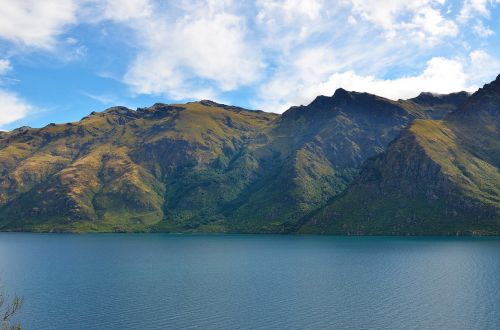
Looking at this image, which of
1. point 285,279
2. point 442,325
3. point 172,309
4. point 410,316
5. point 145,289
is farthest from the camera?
point 285,279

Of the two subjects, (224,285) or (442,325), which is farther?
(224,285)

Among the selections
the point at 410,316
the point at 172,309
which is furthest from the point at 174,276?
the point at 410,316

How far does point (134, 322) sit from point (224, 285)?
6006 cm

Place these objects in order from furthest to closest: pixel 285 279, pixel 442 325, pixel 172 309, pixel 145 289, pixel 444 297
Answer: pixel 285 279
pixel 145 289
pixel 444 297
pixel 172 309
pixel 442 325

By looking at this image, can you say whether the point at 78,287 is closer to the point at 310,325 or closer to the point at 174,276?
the point at 174,276

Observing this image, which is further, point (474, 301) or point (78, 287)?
point (78, 287)

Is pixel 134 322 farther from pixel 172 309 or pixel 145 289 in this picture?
pixel 145 289

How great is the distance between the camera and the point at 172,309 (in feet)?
428

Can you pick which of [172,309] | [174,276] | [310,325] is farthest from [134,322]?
[174,276]

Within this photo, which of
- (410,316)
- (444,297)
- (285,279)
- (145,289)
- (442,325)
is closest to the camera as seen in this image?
(442,325)

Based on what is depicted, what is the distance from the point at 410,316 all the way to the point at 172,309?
215 ft

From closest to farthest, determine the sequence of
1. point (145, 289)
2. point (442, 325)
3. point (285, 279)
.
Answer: point (442, 325)
point (145, 289)
point (285, 279)

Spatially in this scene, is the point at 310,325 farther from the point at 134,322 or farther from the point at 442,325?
the point at 134,322

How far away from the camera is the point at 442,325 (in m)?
112
